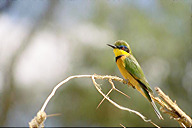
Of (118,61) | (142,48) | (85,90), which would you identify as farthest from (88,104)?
(118,61)

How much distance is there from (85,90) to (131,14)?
4.19 ft

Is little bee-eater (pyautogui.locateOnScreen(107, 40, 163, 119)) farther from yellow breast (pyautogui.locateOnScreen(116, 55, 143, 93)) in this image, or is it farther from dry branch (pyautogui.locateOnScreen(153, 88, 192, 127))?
dry branch (pyautogui.locateOnScreen(153, 88, 192, 127))

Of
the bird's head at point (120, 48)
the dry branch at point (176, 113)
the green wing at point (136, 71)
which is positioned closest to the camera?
the dry branch at point (176, 113)

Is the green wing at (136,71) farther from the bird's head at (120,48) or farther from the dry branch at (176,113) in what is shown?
the dry branch at (176,113)

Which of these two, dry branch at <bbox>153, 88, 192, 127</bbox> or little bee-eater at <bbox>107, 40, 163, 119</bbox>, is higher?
little bee-eater at <bbox>107, 40, 163, 119</bbox>

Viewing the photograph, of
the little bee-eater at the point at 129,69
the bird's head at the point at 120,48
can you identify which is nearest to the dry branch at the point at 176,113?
the little bee-eater at the point at 129,69

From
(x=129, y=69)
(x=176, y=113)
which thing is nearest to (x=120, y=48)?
(x=129, y=69)

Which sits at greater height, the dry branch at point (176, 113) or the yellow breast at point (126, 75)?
the yellow breast at point (126, 75)

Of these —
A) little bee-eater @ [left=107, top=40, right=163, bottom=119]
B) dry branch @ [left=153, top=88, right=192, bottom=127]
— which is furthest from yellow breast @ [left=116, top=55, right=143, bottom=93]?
dry branch @ [left=153, top=88, right=192, bottom=127]

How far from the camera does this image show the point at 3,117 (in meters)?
3.35

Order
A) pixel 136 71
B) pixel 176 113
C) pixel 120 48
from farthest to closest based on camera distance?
pixel 120 48 → pixel 136 71 → pixel 176 113

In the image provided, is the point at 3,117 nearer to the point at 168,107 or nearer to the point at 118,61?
the point at 118,61

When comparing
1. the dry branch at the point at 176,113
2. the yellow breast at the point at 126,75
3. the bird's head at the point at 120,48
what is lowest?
the dry branch at the point at 176,113

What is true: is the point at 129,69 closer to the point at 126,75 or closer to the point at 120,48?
the point at 126,75
